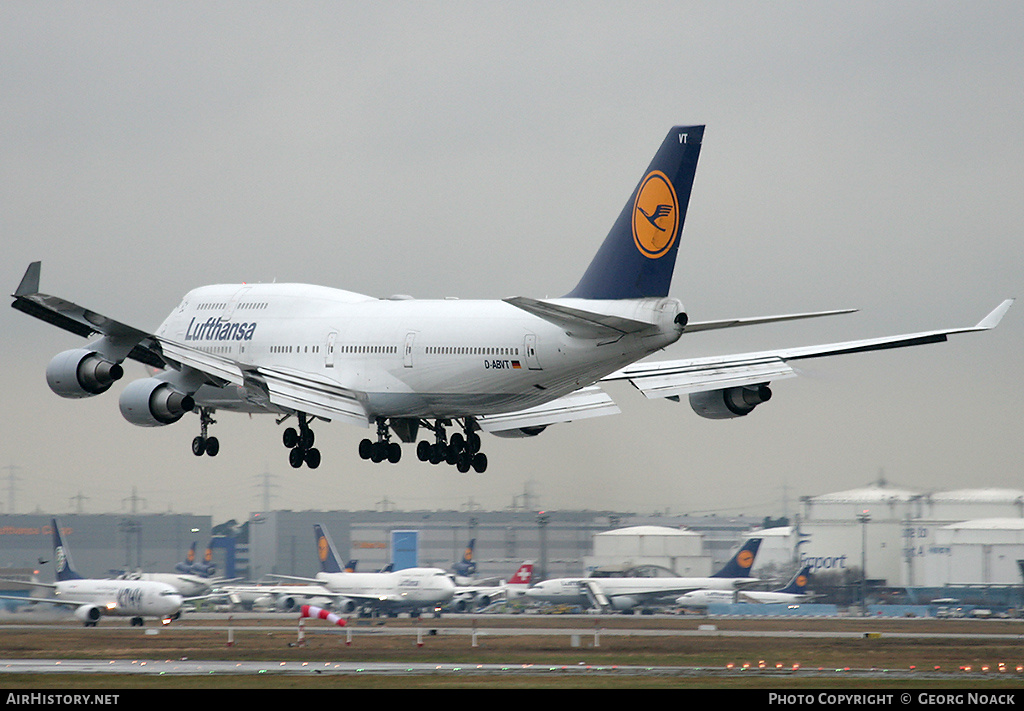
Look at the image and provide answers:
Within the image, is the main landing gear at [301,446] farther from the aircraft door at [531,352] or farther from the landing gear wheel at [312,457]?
the aircraft door at [531,352]

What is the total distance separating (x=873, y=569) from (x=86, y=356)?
77.2 metres

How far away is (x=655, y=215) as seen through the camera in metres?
37.3

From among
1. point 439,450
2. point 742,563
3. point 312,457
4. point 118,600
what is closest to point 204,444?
point 312,457

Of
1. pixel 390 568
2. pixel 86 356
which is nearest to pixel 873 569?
pixel 390 568

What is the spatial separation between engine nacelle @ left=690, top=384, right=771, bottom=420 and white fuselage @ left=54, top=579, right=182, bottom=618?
4174cm

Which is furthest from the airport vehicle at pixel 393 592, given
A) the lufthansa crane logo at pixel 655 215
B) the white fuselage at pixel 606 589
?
the lufthansa crane logo at pixel 655 215

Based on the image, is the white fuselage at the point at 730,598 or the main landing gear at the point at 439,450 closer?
the main landing gear at the point at 439,450

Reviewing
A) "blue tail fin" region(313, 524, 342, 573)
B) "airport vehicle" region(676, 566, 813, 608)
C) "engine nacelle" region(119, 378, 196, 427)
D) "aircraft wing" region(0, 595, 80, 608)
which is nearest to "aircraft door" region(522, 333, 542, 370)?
"engine nacelle" region(119, 378, 196, 427)

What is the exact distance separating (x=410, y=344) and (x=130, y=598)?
129 ft

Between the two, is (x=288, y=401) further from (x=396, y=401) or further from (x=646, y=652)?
(x=646, y=652)

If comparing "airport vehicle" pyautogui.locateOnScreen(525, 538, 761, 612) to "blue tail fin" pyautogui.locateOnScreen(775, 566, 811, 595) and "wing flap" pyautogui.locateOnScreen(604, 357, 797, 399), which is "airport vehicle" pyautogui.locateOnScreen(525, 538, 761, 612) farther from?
"wing flap" pyautogui.locateOnScreen(604, 357, 797, 399)

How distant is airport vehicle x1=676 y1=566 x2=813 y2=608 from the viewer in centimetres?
8775

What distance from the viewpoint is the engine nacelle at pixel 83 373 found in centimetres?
4203

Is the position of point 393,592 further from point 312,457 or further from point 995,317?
point 995,317
